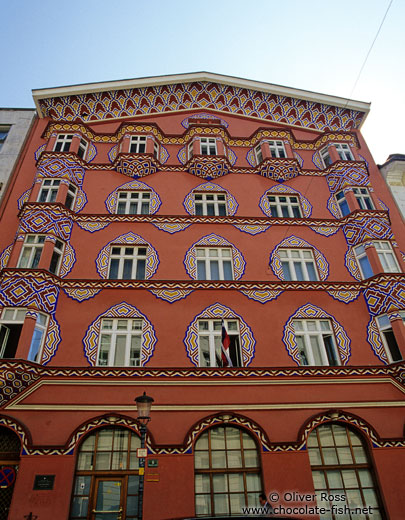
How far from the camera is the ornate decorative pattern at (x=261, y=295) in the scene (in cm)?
1708

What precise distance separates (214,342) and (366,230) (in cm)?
929

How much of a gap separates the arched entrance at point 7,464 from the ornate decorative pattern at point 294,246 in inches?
479

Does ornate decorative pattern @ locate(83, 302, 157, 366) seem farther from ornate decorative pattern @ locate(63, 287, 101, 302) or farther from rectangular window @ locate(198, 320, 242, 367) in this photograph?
rectangular window @ locate(198, 320, 242, 367)

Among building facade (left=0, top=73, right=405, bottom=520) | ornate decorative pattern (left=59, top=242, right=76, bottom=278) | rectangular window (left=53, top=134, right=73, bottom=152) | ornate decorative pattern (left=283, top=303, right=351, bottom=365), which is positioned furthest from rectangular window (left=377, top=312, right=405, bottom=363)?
rectangular window (left=53, top=134, right=73, bottom=152)

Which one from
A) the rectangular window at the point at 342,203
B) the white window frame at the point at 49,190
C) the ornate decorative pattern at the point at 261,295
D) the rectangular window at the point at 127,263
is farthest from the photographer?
the rectangular window at the point at 342,203

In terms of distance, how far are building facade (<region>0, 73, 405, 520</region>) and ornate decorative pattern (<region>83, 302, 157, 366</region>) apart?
0.06 metres

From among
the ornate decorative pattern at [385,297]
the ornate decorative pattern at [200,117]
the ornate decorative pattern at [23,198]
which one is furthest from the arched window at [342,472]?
the ornate decorative pattern at [200,117]

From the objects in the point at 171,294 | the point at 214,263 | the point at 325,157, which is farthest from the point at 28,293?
the point at 325,157

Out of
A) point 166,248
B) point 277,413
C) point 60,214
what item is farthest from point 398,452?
point 60,214

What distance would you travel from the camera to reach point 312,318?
55.3 feet

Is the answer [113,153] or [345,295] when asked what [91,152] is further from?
[345,295]

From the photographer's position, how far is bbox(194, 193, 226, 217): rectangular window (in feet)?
67.2

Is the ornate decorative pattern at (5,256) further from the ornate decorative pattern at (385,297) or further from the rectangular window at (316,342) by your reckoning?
the ornate decorative pattern at (385,297)

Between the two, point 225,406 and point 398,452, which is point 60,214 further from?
point 398,452
